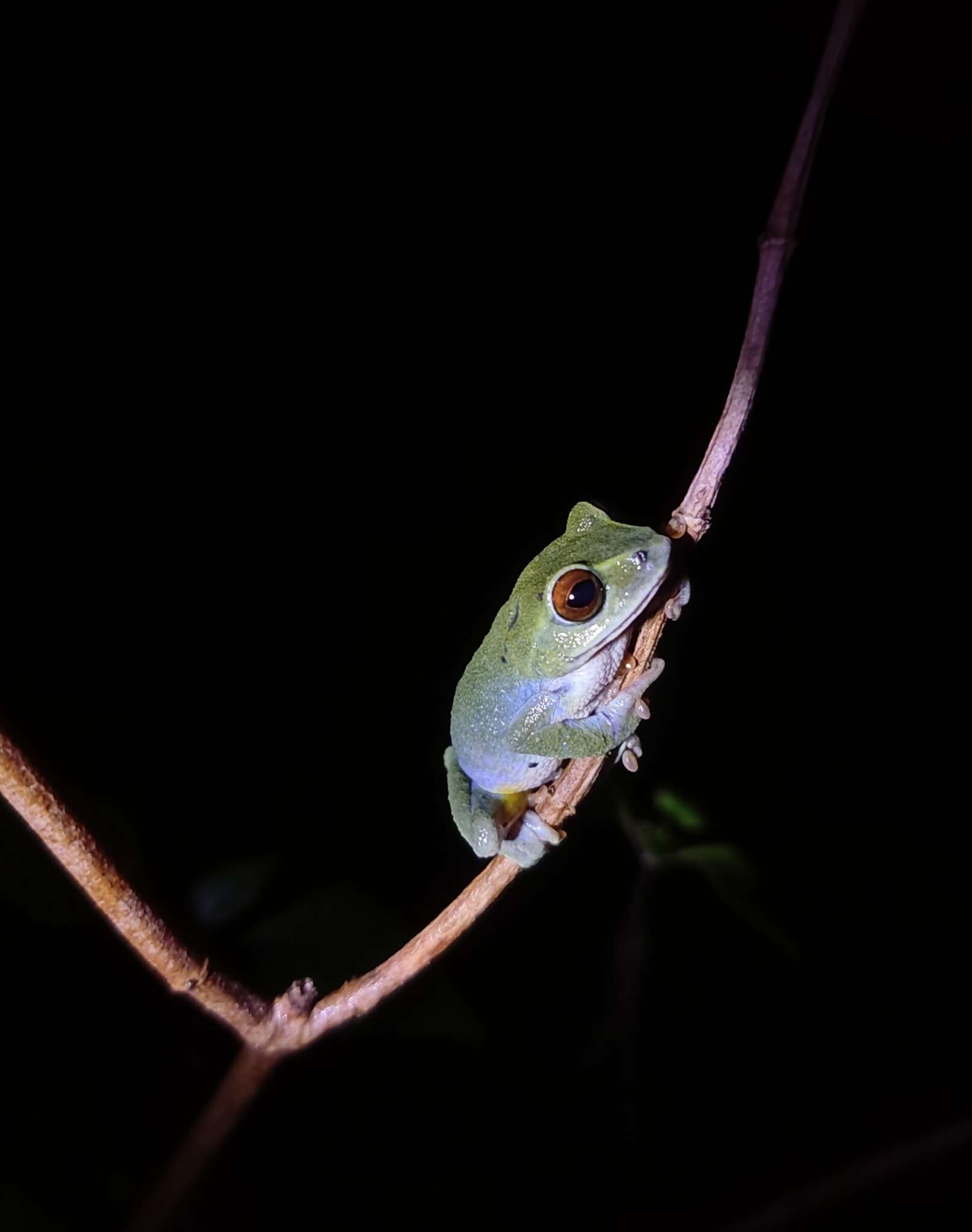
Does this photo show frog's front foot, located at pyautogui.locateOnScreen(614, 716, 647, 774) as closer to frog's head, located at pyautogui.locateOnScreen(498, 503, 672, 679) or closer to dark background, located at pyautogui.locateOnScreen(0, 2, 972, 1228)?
frog's head, located at pyautogui.locateOnScreen(498, 503, 672, 679)

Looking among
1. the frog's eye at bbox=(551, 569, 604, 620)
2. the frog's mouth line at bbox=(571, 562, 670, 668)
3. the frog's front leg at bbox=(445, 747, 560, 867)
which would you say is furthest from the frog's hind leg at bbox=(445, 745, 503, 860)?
the frog's eye at bbox=(551, 569, 604, 620)

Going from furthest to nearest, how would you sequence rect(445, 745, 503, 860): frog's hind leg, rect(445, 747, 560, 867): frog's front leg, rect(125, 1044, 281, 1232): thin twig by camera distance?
1. rect(445, 745, 503, 860): frog's hind leg
2. rect(445, 747, 560, 867): frog's front leg
3. rect(125, 1044, 281, 1232): thin twig

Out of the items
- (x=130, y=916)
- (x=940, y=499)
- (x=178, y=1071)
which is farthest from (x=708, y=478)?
(x=940, y=499)

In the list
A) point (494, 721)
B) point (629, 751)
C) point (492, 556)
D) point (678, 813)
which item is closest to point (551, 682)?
point (494, 721)

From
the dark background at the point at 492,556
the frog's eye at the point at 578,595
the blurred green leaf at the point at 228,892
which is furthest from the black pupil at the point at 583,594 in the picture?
the blurred green leaf at the point at 228,892

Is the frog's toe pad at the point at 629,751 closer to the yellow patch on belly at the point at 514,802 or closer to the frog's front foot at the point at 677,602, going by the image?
the frog's front foot at the point at 677,602

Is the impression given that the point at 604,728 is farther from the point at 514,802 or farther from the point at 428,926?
the point at 428,926

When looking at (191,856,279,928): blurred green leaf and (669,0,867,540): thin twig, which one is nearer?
(669,0,867,540): thin twig
